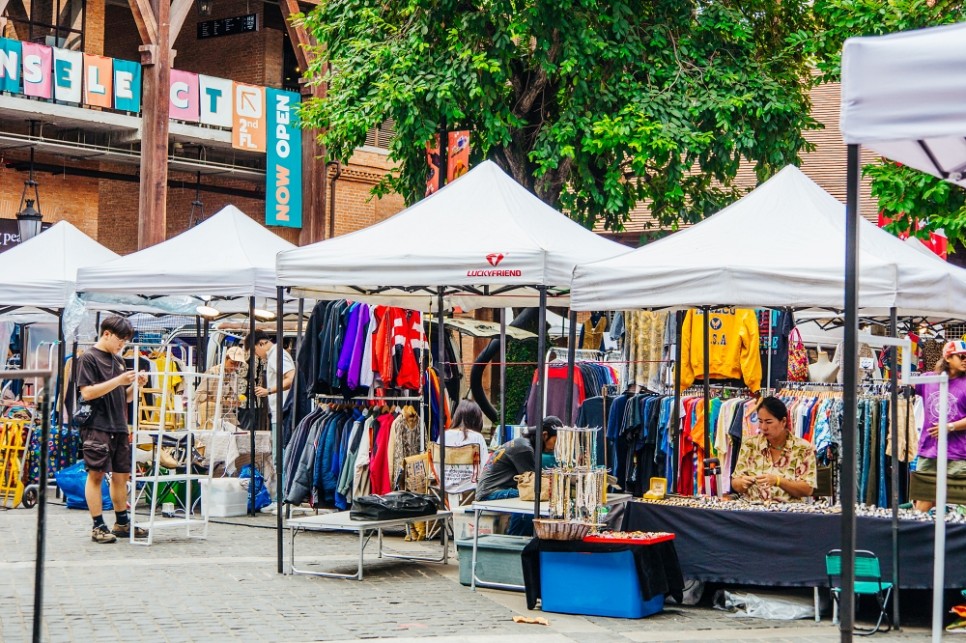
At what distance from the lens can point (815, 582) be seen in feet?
28.7

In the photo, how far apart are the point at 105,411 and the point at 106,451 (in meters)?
0.36

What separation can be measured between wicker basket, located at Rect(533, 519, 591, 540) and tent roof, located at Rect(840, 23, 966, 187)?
468 centimetres

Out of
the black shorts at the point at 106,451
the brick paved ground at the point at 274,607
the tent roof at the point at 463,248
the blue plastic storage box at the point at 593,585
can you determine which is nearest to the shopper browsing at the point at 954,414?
the brick paved ground at the point at 274,607

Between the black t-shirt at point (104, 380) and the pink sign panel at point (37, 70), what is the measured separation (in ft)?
42.9

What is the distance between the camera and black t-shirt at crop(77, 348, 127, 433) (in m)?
11.1

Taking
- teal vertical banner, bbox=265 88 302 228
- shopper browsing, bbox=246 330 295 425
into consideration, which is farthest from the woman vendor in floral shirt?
teal vertical banner, bbox=265 88 302 228

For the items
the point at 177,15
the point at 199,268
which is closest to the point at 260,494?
the point at 199,268

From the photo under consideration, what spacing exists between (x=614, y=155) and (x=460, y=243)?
936 cm

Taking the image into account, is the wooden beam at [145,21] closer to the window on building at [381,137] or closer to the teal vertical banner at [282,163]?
the teal vertical banner at [282,163]

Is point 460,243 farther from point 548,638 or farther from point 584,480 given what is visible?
point 548,638

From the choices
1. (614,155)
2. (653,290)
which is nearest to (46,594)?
(653,290)

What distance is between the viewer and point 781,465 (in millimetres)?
9562

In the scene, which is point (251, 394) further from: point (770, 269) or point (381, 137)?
point (381, 137)

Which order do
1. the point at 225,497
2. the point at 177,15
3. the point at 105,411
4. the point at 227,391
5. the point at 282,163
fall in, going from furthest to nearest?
the point at 282,163 < the point at 177,15 < the point at 227,391 < the point at 225,497 < the point at 105,411
